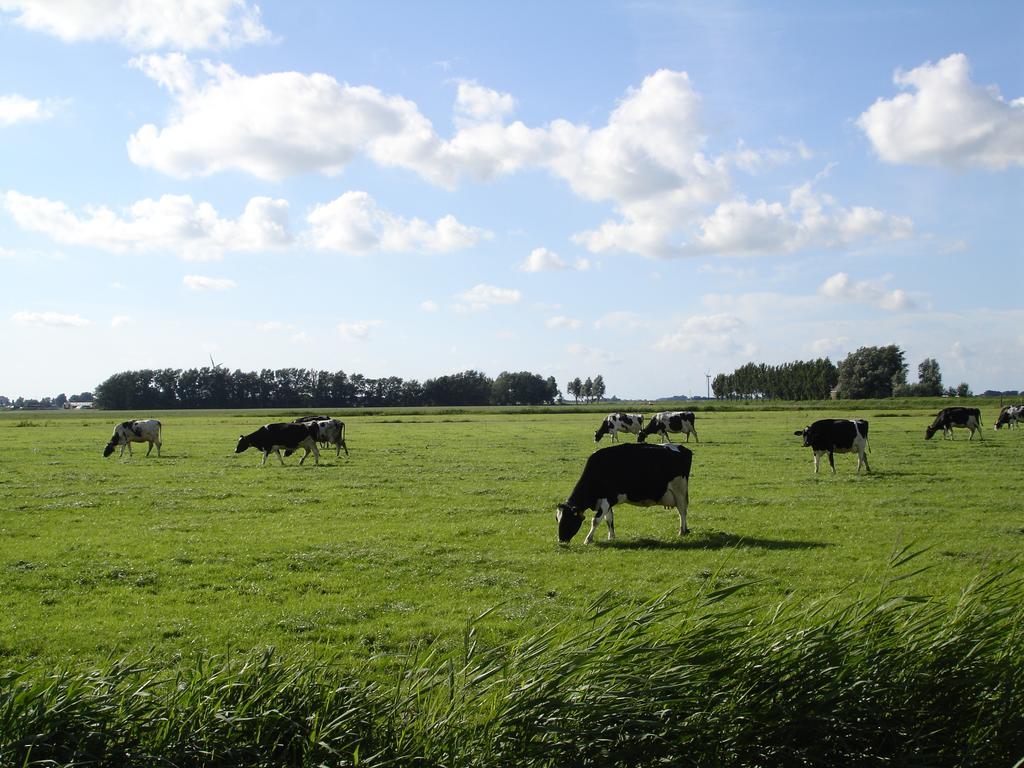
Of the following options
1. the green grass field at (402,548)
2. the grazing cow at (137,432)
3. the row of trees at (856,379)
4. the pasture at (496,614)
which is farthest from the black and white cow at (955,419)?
the row of trees at (856,379)

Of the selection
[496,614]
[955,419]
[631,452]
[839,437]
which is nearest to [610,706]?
[496,614]

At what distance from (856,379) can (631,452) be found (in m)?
157

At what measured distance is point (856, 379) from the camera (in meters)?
159

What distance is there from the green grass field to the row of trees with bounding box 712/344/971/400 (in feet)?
456

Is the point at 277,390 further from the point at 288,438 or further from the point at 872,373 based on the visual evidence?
the point at 288,438

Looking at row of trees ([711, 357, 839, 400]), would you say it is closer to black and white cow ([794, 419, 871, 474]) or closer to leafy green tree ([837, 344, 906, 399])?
leafy green tree ([837, 344, 906, 399])

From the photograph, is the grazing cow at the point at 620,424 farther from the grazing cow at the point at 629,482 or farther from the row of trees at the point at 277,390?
the row of trees at the point at 277,390

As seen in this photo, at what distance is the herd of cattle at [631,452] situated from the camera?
16.1 m

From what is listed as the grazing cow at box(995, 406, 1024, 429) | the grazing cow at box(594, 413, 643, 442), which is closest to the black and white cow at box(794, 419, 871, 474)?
the grazing cow at box(594, 413, 643, 442)

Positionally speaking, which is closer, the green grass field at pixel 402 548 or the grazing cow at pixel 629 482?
the green grass field at pixel 402 548

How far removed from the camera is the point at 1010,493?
845 inches

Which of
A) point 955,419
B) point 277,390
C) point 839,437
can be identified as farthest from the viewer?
point 277,390

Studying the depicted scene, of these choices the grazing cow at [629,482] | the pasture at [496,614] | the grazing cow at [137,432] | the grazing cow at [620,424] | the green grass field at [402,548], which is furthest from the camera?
the grazing cow at [620,424]

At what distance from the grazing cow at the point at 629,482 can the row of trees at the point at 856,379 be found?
154 meters
